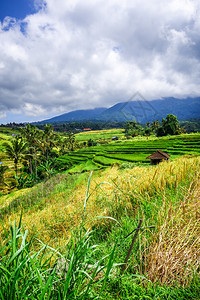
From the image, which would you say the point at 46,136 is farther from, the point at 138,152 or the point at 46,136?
the point at 138,152

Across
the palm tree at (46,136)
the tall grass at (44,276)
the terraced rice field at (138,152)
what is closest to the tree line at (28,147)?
the palm tree at (46,136)

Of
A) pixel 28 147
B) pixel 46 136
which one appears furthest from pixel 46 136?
pixel 28 147

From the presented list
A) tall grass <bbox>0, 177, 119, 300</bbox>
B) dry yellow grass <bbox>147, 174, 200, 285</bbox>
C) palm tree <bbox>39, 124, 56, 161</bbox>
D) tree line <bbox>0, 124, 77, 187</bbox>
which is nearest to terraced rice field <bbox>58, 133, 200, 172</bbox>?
palm tree <bbox>39, 124, 56, 161</bbox>

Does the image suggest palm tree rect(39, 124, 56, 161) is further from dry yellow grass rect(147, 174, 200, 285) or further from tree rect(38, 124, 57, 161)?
dry yellow grass rect(147, 174, 200, 285)

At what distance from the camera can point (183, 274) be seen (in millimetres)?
1063

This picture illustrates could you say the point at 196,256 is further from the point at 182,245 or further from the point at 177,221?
the point at 177,221

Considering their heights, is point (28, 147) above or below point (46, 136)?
below

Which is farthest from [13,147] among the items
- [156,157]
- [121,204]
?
[121,204]

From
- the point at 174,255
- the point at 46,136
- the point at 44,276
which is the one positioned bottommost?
the point at 174,255

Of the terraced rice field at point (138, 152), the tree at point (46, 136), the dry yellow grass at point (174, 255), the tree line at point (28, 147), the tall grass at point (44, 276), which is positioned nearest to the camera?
the tall grass at point (44, 276)

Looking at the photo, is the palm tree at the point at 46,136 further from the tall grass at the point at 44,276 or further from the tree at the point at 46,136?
the tall grass at the point at 44,276

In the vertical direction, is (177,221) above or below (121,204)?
above

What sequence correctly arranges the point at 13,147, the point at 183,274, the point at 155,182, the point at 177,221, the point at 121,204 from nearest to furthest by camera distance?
the point at 183,274, the point at 177,221, the point at 121,204, the point at 155,182, the point at 13,147

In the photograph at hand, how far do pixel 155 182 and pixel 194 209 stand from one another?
97cm
